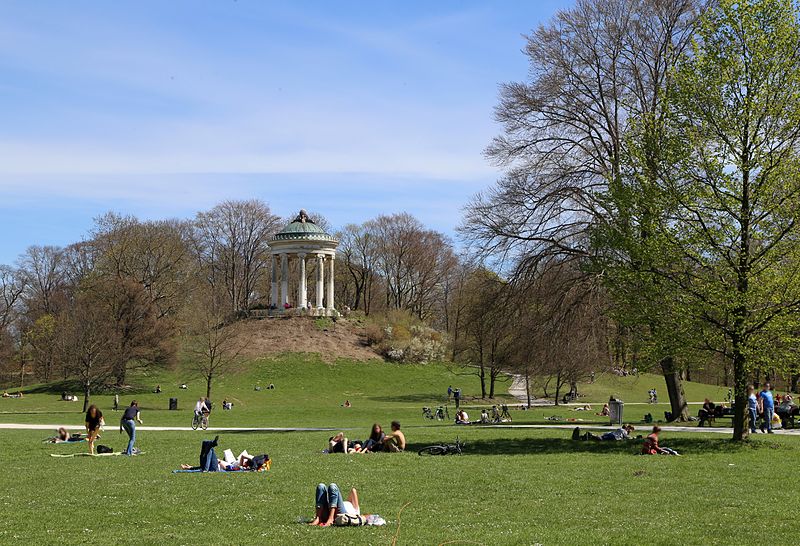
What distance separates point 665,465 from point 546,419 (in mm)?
22524

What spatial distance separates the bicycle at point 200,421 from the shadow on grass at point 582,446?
550 inches

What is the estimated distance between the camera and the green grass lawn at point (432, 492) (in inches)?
470

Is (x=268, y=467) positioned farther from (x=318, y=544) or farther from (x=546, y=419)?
(x=546, y=419)

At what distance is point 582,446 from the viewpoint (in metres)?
25.3

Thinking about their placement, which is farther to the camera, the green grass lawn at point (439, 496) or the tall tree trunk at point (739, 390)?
the tall tree trunk at point (739, 390)

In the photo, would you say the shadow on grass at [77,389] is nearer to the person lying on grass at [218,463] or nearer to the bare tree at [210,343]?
the bare tree at [210,343]

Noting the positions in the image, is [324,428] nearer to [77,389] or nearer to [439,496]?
[439,496]

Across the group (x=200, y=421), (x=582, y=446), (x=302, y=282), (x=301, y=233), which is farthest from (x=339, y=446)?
(x=302, y=282)

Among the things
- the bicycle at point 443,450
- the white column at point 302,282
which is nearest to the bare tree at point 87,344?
the white column at point 302,282

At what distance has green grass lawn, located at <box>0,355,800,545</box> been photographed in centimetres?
1193

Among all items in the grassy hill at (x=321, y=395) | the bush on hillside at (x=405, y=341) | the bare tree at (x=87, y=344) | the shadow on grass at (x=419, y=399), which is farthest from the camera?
the bush on hillside at (x=405, y=341)

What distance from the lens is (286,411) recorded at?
51.1 metres

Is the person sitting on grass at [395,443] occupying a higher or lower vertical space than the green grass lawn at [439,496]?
higher

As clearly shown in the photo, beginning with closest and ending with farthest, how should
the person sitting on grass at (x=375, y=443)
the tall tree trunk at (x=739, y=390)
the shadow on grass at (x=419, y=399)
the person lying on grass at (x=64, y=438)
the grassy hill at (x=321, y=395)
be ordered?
the tall tree trunk at (x=739, y=390)
the person sitting on grass at (x=375, y=443)
the person lying on grass at (x=64, y=438)
the grassy hill at (x=321, y=395)
the shadow on grass at (x=419, y=399)
